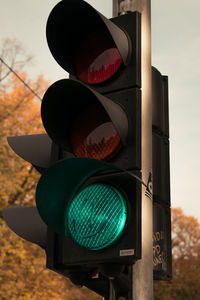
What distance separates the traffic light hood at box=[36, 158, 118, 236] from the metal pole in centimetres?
22

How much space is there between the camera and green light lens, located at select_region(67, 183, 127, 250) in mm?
2289

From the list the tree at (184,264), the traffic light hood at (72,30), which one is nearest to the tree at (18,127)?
the tree at (184,264)

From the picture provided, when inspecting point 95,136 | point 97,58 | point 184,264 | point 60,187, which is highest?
point 184,264

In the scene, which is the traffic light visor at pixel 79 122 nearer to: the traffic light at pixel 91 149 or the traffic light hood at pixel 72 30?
the traffic light at pixel 91 149

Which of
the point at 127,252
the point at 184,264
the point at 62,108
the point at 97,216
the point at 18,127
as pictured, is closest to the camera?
the point at 127,252

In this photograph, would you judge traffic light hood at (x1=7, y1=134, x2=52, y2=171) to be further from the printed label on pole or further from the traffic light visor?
the printed label on pole

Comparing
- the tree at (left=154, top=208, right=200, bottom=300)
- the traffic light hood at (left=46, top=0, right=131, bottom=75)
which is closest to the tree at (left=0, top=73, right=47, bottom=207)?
the tree at (left=154, top=208, right=200, bottom=300)

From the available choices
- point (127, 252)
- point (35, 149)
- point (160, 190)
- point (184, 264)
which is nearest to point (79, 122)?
point (35, 149)

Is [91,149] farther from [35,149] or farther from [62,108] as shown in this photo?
[35,149]

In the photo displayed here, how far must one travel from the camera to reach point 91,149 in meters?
2.59

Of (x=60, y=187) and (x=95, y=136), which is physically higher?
(x=95, y=136)

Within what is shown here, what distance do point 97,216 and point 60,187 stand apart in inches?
11.1

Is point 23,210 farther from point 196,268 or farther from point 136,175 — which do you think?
point 196,268

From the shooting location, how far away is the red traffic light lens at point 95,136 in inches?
98.6
